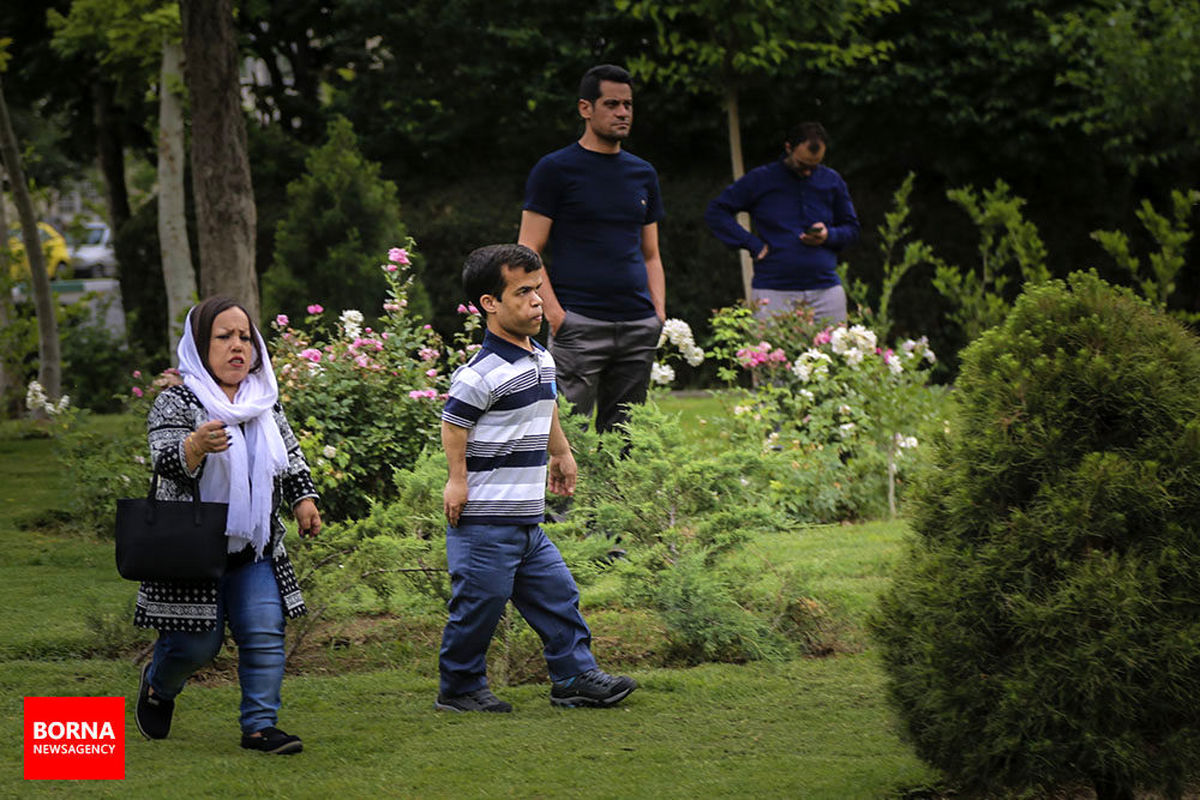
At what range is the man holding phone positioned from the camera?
9.14 meters

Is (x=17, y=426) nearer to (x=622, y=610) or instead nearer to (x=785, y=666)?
(x=622, y=610)

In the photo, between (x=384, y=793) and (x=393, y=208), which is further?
(x=393, y=208)

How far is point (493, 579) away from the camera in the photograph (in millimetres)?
4609

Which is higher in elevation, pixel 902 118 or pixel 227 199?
A: pixel 902 118

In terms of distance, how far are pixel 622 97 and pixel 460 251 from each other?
31.6 ft

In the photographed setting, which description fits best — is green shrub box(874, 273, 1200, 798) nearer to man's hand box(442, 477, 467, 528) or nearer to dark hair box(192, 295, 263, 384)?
man's hand box(442, 477, 467, 528)

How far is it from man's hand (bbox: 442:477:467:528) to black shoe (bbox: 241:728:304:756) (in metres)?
0.80

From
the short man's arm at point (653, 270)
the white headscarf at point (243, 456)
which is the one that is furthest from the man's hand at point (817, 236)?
the white headscarf at point (243, 456)

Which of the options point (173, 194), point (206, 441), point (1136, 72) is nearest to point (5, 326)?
point (173, 194)

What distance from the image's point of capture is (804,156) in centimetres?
902

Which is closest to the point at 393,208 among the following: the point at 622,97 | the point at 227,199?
the point at 227,199

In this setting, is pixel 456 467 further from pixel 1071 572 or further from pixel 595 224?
pixel 595 224

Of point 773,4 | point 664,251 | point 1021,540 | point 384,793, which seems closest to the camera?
point 1021,540

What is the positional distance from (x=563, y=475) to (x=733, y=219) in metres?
4.66
